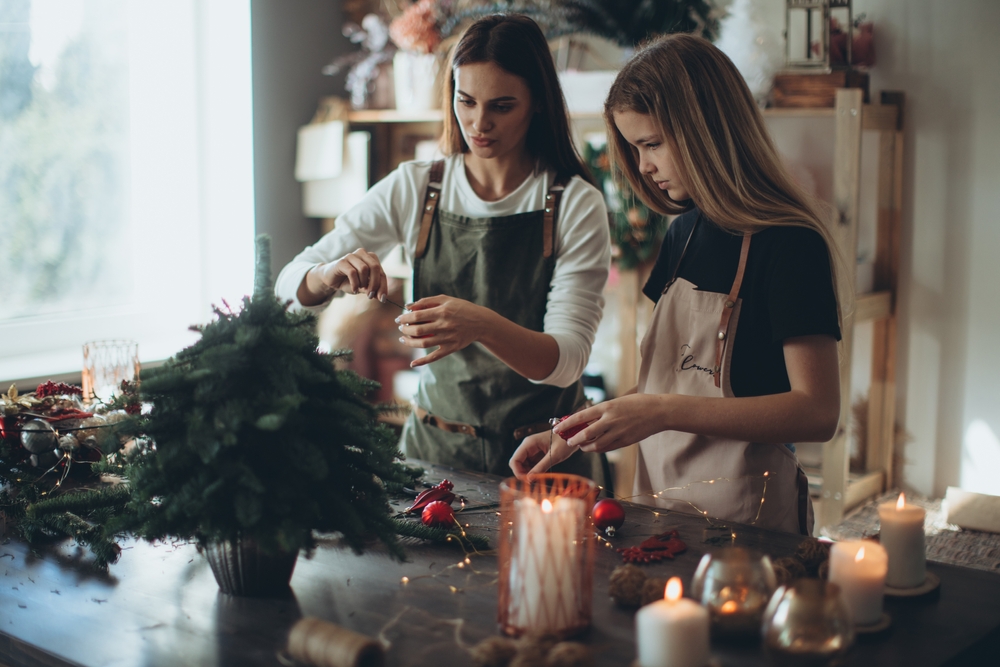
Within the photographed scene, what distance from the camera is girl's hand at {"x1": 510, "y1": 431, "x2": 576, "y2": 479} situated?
1.35m

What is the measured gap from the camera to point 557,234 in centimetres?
183

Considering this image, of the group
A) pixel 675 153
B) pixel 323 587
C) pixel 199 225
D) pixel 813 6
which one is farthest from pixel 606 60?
pixel 323 587

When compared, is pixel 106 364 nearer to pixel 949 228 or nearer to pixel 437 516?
pixel 437 516

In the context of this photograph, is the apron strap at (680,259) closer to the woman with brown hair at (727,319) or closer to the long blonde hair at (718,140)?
the woman with brown hair at (727,319)

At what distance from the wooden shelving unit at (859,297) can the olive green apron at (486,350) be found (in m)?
1.01

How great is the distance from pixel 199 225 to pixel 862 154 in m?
2.32

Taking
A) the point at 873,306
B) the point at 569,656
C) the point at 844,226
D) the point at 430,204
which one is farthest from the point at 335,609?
the point at 873,306

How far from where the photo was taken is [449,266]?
188cm

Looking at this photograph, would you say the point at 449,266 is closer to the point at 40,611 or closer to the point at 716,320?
the point at 716,320

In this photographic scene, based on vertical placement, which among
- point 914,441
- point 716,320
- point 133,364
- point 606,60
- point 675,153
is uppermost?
point 606,60

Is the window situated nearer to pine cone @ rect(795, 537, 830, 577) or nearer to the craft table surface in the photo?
the craft table surface

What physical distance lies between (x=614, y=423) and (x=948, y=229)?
2004 mm

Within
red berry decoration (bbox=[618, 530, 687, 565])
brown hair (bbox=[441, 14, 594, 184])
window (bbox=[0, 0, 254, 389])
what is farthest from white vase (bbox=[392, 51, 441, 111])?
red berry decoration (bbox=[618, 530, 687, 565])

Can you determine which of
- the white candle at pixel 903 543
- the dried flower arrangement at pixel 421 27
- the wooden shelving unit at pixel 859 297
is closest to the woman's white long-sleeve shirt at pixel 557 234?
Result: the white candle at pixel 903 543
